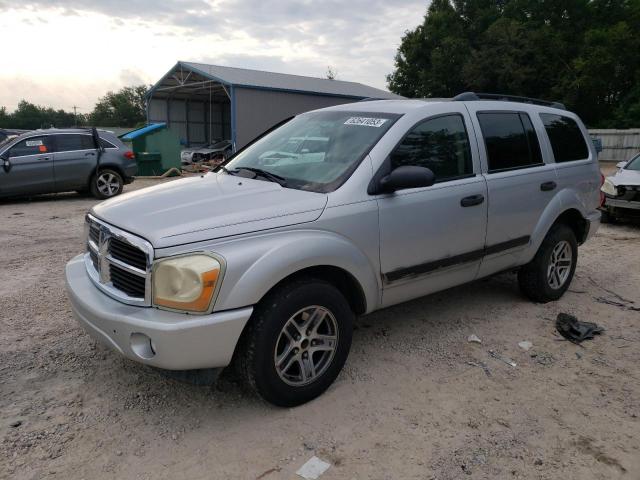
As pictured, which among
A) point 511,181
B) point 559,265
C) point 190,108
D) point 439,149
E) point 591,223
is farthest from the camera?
point 190,108

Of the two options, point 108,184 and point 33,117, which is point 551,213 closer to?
point 108,184

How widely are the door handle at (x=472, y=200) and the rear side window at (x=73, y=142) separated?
9695 millimetres

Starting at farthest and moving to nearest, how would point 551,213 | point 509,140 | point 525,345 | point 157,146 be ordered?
point 157,146, point 551,213, point 509,140, point 525,345

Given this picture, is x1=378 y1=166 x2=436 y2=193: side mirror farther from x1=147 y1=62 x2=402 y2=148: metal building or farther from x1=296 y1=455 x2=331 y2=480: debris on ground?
x1=147 y1=62 x2=402 y2=148: metal building

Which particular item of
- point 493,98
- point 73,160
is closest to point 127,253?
point 493,98

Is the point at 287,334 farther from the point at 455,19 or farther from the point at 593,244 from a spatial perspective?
the point at 455,19

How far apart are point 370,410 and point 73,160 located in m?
9.94

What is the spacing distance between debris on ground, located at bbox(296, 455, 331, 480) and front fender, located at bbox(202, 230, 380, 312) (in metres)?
0.86

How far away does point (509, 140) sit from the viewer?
4254 mm

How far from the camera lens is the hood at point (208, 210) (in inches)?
104

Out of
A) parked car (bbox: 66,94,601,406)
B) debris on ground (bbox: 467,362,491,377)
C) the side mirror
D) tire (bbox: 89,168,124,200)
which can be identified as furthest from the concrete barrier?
the side mirror

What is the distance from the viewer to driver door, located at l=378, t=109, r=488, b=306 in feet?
10.9

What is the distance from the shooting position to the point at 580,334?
411cm

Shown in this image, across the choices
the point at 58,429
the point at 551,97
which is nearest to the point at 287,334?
the point at 58,429
